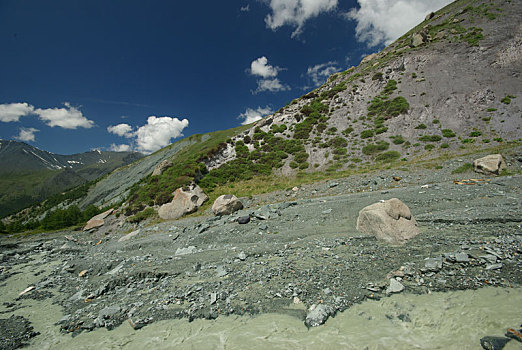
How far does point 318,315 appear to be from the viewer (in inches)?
228

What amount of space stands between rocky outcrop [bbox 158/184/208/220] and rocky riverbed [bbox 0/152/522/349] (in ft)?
24.1

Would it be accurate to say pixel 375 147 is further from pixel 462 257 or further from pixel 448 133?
pixel 462 257

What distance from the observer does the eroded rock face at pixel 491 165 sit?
16891 mm

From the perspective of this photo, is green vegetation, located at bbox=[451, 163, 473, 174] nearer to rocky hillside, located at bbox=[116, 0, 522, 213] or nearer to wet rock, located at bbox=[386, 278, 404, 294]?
rocky hillside, located at bbox=[116, 0, 522, 213]

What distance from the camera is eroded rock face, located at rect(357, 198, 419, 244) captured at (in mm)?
9359

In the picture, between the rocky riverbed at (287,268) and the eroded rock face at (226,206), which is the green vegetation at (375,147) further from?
the eroded rock face at (226,206)

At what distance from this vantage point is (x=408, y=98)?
1491 inches

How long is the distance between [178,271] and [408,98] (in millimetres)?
47228

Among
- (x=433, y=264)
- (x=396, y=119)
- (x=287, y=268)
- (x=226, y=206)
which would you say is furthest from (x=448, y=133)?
(x=287, y=268)

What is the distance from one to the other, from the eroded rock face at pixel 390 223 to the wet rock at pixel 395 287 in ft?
10.7

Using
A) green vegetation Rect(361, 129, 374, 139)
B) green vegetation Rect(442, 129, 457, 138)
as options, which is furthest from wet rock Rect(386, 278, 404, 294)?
green vegetation Rect(442, 129, 457, 138)

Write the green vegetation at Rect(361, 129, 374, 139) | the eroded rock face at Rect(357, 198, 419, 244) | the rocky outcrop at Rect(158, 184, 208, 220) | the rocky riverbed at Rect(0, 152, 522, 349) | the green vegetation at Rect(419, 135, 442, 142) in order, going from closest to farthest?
the rocky riverbed at Rect(0, 152, 522, 349) < the eroded rock face at Rect(357, 198, 419, 244) < the rocky outcrop at Rect(158, 184, 208, 220) < the green vegetation at Rect(419, 135, 442, 142) < the green vegetation at Rect(361, 129, 374, 139)

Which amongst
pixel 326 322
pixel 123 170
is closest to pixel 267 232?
pixel 326 322

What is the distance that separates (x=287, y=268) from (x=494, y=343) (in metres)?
5.62
